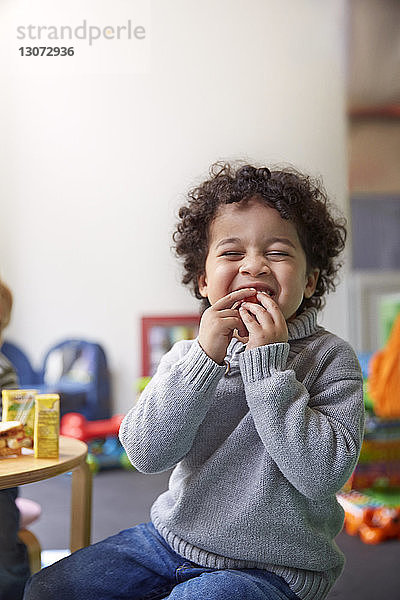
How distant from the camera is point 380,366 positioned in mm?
2168

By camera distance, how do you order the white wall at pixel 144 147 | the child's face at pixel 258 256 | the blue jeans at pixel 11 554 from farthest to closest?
1. the white wall at pixel 144 147
2. the blue jeans at pixel 11 554
3. the child's face at pixel 258 256

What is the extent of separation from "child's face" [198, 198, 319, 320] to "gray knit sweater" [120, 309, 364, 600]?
8 centimetres

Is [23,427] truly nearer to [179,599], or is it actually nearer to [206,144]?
[179,599]

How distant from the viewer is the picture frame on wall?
2773 mm

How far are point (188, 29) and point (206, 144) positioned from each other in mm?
390

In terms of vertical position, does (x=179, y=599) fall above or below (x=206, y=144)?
below

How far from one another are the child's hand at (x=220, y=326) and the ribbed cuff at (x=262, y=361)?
3 centimetres

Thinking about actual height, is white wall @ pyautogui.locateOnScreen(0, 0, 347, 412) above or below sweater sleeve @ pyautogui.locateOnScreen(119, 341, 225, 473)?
above

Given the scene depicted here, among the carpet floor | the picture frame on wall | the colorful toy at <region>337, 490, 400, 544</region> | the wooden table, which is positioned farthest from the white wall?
the wooden table

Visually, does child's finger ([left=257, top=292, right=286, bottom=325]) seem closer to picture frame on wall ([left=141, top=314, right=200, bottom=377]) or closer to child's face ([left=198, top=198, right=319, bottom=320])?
child's face ([left=198, top=198, right=319, bottom=320])

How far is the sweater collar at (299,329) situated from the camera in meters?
0.94

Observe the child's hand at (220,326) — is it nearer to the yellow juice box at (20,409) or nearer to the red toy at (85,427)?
the yellow juice box at (20,409)

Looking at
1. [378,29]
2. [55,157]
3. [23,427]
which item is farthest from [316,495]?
[378,29]

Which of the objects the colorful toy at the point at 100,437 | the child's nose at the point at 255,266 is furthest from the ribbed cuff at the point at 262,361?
the colorful toy at the point at 100,437
